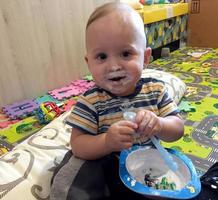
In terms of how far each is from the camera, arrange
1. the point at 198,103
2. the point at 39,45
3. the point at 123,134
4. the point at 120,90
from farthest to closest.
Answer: the point at 39,45 → the point at 198,103 → the point at 120,90 → the point at 123,134

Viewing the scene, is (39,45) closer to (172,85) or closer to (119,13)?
(172,85)

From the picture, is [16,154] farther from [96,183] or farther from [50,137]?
[96,183]

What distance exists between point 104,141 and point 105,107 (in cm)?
10

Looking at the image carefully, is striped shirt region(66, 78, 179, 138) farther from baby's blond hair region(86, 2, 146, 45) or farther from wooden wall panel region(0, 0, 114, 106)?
wooden wall panel region(0, 0, 114, 106)

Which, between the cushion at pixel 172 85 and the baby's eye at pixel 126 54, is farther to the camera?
the cushion at pixel 172 85

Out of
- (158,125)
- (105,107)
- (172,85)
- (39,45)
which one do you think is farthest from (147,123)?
(39,45)

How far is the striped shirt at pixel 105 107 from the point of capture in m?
0.59

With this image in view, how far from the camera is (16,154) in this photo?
0.74 metres

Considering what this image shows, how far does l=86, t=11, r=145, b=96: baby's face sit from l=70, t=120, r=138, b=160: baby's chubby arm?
110mm

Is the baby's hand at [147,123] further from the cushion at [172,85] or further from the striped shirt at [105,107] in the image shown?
the cushion at [172,85]

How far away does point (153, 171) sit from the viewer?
549 mm

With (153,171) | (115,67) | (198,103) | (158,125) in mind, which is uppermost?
(115,67)

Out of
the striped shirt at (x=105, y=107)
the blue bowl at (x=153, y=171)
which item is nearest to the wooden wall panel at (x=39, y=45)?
the striped shirt at (x=105, y=107)

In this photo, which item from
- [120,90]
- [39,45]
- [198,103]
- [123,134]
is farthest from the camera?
[39,45]
